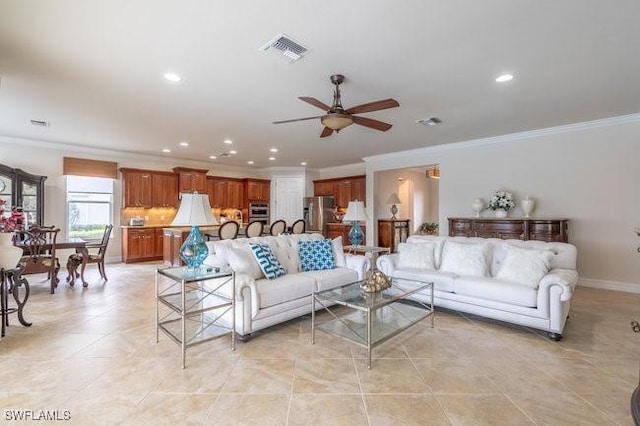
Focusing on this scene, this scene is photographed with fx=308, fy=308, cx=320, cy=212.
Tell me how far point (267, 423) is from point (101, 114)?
4962mm

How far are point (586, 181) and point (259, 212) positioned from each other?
8166mm

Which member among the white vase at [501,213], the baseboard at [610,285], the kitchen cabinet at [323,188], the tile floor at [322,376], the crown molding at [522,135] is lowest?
the tile floor at [322,376]

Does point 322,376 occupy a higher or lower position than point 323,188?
lower

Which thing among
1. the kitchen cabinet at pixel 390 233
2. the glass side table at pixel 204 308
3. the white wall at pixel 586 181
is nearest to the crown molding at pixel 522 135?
the white wall at pixel 586 181

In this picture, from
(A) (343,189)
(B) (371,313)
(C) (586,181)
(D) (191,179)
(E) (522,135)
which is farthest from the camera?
(A) (343,189)

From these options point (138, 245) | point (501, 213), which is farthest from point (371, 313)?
point (138, 245)

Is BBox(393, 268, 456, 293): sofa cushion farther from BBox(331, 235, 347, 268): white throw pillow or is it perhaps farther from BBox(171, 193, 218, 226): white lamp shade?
BBox(171, 193, 218, 226): white lamp shade

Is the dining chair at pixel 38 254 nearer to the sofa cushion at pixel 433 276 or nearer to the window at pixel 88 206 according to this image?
the window at pixel 88 206

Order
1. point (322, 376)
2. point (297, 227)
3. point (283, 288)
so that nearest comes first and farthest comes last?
point (322, 376), point (283, 288), point (297, 227)

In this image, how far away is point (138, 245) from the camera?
7512 mm

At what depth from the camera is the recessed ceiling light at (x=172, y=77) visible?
3311 mm

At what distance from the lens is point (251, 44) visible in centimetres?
274

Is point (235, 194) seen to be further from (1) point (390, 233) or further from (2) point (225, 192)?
(1) point (390, 233)

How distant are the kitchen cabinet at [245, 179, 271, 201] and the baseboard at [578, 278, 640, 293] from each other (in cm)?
818
